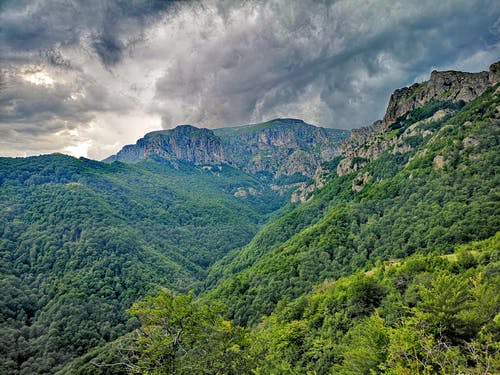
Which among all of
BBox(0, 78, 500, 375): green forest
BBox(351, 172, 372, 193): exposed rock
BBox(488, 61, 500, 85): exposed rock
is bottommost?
BBox(0, 78, 500, 375): green forest

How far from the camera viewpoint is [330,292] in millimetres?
66312

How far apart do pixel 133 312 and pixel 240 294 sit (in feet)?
315

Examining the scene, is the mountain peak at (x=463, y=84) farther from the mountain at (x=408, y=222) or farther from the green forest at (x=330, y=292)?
the mountain at (x=408, y=222)

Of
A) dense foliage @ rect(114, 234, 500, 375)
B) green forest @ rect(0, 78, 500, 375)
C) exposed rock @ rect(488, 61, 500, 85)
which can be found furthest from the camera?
exposed rock @ rect(488, 61, 500, 85)

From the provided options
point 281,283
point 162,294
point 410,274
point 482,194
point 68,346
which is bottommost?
point 68,346

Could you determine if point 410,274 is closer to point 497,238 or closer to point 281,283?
point 497,238

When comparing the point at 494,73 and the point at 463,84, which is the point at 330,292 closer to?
the point at 494,73

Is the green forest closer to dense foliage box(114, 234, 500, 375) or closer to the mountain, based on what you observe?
dense foliage box(114, 234, 500, 375)

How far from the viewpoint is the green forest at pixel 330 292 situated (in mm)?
22984

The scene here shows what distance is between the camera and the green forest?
75.4 ft

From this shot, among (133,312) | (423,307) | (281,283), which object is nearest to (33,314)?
(281,283)

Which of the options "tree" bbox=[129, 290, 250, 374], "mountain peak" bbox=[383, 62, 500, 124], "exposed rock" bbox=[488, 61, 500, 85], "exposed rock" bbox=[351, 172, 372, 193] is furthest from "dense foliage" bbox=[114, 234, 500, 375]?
"mountain peak" bbox=[383, 62, 500, 124]

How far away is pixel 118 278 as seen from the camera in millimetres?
174500

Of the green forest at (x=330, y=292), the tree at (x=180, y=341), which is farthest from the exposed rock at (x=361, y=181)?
the tree at (x=180, y=341)
